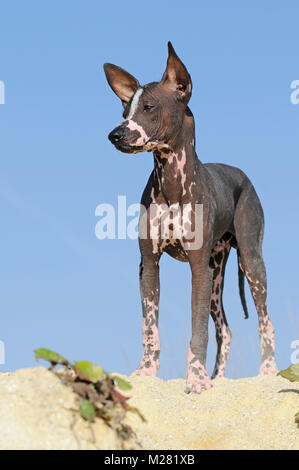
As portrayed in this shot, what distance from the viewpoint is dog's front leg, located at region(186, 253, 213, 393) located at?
7852 millimetres

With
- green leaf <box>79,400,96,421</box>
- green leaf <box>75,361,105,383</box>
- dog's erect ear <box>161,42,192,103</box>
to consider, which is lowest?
green leaf <box>79,400,96,421</box>

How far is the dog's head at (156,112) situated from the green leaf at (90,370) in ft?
10.6

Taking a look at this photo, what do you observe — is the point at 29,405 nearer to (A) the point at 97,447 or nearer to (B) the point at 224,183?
(A) the point at 97,447

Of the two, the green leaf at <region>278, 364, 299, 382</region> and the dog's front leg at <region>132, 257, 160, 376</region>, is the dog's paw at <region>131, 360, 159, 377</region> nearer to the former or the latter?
the dog's front leg at <region>132, 257, 160, 376</region>

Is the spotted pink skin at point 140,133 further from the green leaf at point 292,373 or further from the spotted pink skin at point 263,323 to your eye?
the green leaf at point 292,373

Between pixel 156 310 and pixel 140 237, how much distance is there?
881 mm

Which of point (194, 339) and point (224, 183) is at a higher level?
point (224, 183)

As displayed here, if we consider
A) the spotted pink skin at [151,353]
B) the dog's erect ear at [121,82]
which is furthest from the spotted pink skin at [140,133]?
the spotted pink skin at [151,353]

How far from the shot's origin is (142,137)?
25.7 feet

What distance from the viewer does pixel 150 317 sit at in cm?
835

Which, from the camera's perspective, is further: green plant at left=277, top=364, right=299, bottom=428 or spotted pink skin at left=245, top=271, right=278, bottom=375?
spotted pink skin at left=245, top=271, right=278, bottom=375

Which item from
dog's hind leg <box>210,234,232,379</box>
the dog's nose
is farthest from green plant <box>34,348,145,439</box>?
dog's hind leg <box>210,234,232,379</box>

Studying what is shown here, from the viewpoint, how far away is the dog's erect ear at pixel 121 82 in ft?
28.1
